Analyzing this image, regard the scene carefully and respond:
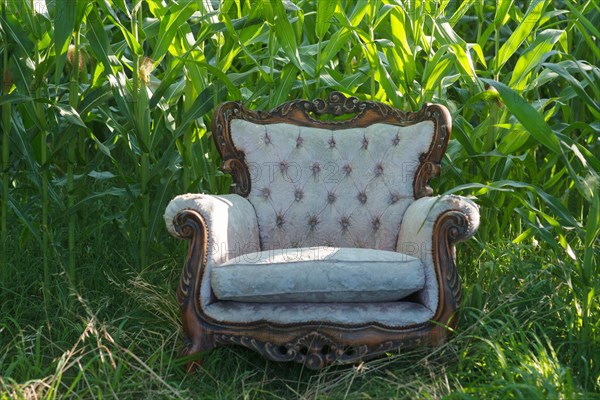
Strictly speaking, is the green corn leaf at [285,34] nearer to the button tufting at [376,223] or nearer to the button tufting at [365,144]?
the button tufting at [365,144]

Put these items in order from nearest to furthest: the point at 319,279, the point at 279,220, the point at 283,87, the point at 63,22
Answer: the point at 319,279 < the point at 63,22 < the point at 279,220 < the point at 283,87

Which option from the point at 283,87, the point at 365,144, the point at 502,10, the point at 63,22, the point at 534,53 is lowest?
the point at 365,144

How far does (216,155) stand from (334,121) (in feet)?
1.89

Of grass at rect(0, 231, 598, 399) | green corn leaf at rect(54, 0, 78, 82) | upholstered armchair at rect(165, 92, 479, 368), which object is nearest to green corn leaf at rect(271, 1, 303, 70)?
upholstered armchair at rect(165, 92, 479, 368)

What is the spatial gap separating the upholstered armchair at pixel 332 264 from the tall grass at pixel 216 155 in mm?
125

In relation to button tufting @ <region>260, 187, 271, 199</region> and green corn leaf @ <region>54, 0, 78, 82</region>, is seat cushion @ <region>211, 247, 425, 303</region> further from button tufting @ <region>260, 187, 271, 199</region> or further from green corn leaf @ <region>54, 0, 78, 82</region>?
green corn leaf @ <region>54, 0, 78, 82</region>

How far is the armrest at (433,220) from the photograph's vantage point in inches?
111

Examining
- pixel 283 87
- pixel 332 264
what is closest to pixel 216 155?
pixel 283 87

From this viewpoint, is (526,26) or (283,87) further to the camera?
(283,87)

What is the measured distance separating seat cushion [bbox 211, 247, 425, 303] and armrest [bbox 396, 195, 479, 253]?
11cm

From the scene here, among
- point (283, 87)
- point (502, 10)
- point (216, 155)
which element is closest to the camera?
point (502, 10)

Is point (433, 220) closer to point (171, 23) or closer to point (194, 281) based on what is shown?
point (194, 281)

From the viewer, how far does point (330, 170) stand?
3.38m

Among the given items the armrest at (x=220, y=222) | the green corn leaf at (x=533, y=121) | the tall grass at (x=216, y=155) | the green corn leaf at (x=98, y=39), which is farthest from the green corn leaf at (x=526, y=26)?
the green corn leaf at (x=98, y=39)
